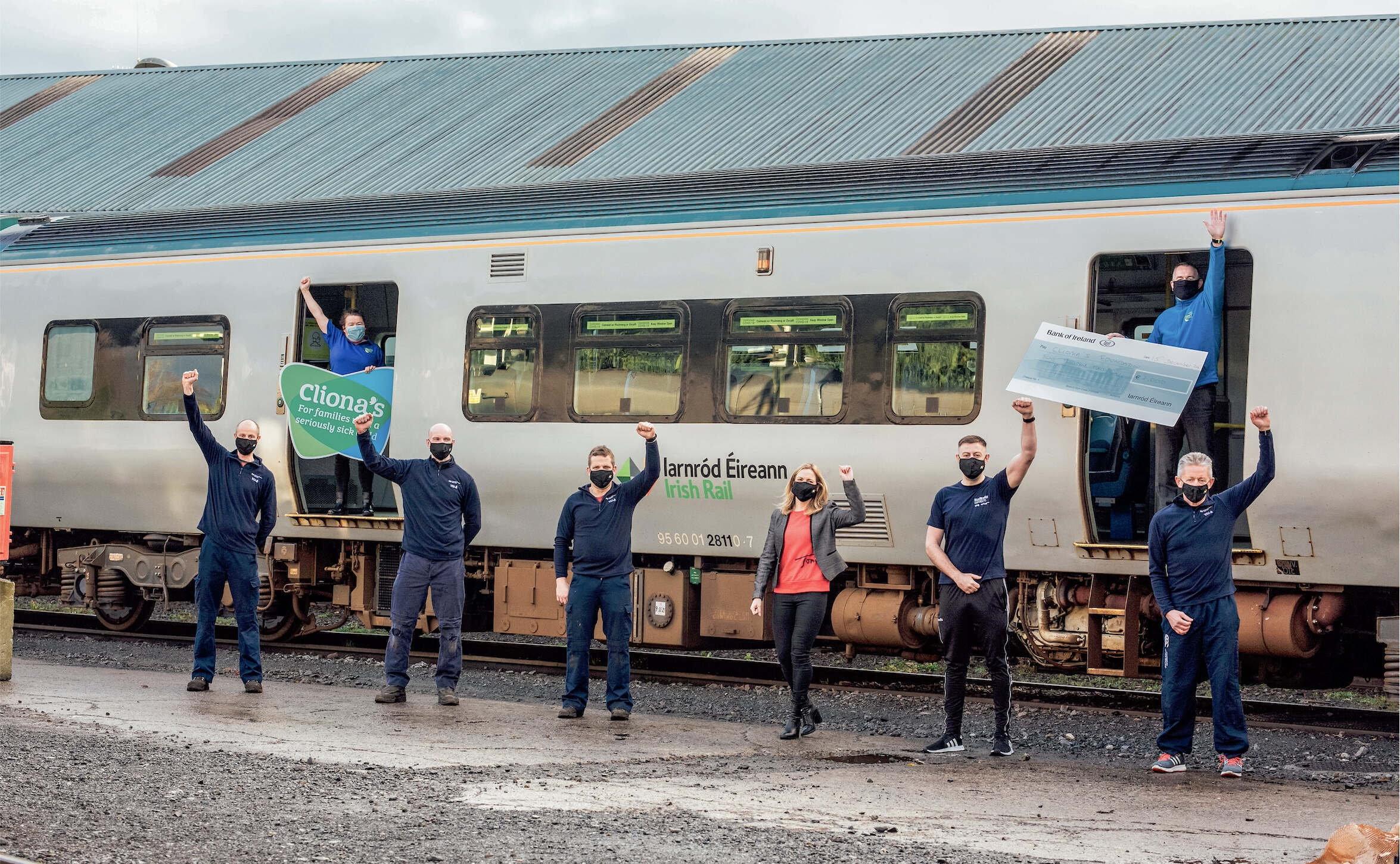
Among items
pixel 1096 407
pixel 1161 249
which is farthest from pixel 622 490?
pixel 1161 249

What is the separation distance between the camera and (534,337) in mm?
11664

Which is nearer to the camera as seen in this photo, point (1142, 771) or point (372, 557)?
point (1142, 771)

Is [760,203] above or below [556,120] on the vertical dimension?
below

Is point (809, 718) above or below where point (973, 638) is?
below

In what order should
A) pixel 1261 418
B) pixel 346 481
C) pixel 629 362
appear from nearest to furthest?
pixel 1261 418 < pixel 629 362 < pixel 346 481

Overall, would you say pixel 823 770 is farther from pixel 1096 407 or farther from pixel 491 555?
pixel 491 555

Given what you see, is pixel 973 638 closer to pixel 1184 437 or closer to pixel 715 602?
pixel 1184 437

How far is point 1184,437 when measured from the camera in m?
9.73

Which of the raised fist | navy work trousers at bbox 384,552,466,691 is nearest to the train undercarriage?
navy work trousers at bbox 384,552,466,691

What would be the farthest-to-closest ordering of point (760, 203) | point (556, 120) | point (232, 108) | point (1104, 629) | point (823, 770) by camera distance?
1. point (232, 108)
2. point (556, 120)
3. point (760, 203)
4. point (1104, 629)
5. point (823, 770)

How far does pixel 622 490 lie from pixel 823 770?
8.06 ft

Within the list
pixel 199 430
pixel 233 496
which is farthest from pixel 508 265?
pixel 233 496

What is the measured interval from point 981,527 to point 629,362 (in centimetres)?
345

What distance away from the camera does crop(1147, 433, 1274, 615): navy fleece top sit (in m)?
8.26
